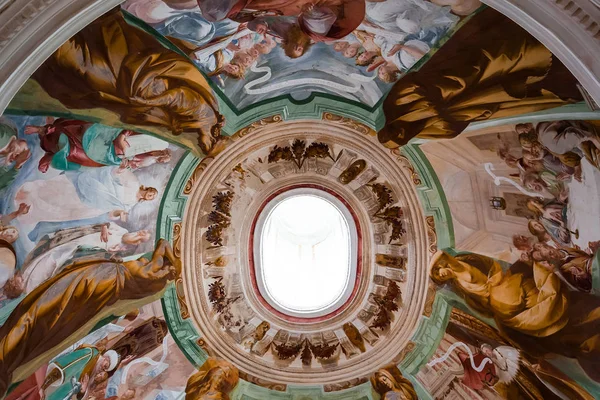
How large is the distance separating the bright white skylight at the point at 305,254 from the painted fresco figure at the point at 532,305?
232cm

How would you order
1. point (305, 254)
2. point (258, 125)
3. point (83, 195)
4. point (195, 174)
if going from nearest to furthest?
1. point (83, 195)
2. point (258, 125)
3. point (195, 174)
4. point (305, 254)

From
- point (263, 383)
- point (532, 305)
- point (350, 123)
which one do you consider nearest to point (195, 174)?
point (350, 123)

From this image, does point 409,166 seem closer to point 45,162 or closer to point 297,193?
point 297,193

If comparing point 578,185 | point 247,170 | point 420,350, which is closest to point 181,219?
point 247,170

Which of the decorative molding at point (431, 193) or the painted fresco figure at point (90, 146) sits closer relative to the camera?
the painted fresco figure at point (90, 146)

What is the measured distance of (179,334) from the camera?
31.5 feet

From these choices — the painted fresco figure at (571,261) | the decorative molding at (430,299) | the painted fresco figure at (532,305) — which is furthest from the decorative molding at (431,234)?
the painted fresco figure at (571,261)

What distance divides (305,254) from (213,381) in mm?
4086

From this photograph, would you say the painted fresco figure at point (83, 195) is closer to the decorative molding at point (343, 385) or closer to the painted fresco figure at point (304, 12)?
the painted fresco figure at point (304, 12)

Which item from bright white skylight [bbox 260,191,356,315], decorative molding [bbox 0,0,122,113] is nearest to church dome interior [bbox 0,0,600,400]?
decorative molding [bbox 0,0,122,113]

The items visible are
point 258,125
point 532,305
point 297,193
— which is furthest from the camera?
point 297,193

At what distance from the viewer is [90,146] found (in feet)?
22.9

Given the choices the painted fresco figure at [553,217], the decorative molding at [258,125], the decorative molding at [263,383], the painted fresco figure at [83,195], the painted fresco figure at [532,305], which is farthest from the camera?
the decorative molding at [263,383]

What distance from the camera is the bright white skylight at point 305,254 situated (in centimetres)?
1080
